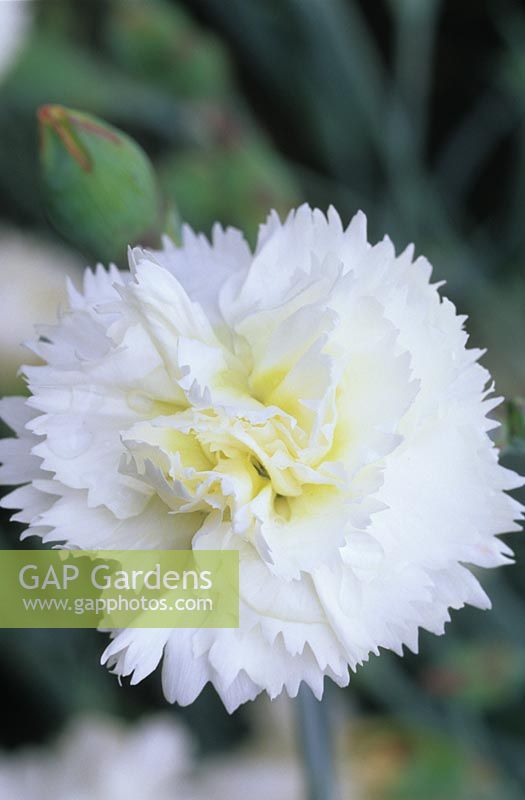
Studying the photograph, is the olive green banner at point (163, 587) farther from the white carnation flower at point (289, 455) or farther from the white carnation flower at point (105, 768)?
the white carnation flower at point (105, 768)

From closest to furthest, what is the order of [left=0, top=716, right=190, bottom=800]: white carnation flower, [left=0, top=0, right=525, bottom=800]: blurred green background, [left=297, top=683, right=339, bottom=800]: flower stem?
1. [left=297, top=683, right=339, bottom=800]: flower stem
2. [left=0, top=716, right=190, bottom=800]: white carnation flower
3. [left=0, top=0, right=525, bottom=800]: blurred green background

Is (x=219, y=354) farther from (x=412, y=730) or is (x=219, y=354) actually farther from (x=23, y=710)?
(x=23, y=710)

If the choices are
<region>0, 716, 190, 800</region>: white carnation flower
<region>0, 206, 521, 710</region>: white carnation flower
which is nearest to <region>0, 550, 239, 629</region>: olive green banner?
<region>0, 206, 521, 710</region>: white carnation flower

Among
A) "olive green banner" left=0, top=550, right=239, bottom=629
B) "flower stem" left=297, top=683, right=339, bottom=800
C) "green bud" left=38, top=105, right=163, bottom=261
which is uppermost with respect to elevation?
"green bud" left=38, top=105, right=163, bottom=261

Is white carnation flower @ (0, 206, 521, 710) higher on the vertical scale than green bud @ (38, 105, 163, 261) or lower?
lower

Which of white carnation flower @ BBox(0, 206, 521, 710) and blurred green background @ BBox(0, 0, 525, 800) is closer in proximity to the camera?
white carnation flower @ BBox(0, 206, 521, 710)

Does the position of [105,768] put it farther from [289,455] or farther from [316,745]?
[289,455]

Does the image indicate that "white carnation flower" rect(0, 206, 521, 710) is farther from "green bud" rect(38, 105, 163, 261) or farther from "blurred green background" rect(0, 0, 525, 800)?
"blurred green background" rect(0, 0, 525, 800)
